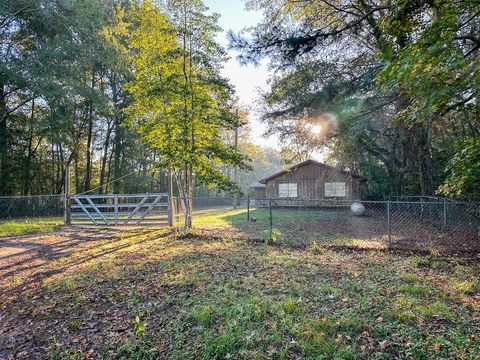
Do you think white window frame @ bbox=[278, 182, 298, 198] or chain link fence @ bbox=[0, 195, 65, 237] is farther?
white window frame @ bbox=[278, 182, 298, 198]

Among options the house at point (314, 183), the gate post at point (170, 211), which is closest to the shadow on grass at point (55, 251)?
the gate post at point (170, 211)

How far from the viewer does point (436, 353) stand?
2.66 meters

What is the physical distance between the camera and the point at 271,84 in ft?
33.2

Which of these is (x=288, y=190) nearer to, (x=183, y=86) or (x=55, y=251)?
(x=183, y=86)

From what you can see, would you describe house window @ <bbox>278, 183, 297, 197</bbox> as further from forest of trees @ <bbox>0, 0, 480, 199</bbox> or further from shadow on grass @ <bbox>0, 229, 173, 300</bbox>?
shadow on grass @ <bbox>0, 229, 173, 300</bbox>

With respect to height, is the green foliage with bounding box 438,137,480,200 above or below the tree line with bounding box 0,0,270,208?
below

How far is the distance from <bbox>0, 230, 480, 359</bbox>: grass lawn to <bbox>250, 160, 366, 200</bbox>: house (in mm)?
14739

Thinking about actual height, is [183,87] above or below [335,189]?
above

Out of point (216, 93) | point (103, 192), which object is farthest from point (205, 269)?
point (103, 192)

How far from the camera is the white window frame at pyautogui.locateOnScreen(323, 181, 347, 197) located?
811 inches

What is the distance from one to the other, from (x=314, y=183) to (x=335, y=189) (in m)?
1.56

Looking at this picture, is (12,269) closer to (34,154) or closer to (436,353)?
(436,353)

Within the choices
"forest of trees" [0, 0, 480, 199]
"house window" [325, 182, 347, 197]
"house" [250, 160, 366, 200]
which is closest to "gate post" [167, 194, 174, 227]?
"forest of trees" [0, 0, 480, 199]

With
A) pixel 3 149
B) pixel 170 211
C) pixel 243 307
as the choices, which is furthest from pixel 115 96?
pixel 243 307
